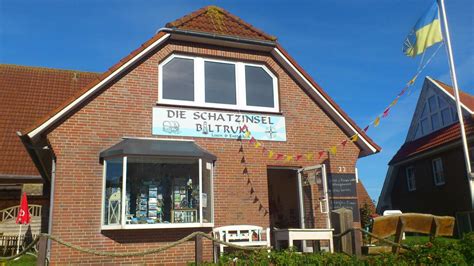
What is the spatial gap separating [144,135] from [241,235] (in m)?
Result: 3.41

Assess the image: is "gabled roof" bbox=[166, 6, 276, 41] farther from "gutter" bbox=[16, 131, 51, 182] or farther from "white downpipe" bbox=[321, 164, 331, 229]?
"gutter" bbox=[16, 131, 51, 182]

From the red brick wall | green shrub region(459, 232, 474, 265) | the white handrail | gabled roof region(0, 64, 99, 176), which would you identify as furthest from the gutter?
green shrub region(459, 232, 474, 265)

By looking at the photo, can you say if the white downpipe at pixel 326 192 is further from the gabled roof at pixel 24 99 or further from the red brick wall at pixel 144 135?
the gabled roof at pixel 24 99

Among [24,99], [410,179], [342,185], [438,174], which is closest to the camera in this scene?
[342,185]

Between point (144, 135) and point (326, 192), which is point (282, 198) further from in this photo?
point (144, 135)

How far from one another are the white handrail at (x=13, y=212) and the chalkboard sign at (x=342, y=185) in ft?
34.2

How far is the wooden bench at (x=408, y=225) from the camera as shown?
968 centimetres

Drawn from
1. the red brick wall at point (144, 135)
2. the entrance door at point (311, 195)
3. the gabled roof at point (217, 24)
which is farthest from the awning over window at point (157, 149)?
the gabled roof at point (217, 24)

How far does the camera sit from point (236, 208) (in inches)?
453

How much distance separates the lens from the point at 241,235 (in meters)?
10.6

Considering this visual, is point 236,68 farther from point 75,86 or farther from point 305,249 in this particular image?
point 75,86

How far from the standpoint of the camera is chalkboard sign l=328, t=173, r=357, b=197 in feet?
41.1

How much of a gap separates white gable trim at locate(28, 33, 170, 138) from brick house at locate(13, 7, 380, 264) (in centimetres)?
3

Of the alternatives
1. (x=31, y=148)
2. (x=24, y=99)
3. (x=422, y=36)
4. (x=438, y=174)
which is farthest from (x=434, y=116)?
(x=24, y=99)
